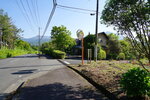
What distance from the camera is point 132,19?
173 inches

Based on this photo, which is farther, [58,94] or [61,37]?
[61,37]

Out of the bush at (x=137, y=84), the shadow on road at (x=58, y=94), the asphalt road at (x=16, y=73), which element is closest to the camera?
the bush at (x=137, y=84)

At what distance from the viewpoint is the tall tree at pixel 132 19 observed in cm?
413

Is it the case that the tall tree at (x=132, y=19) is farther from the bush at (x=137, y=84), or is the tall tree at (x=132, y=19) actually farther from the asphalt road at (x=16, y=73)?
the asphalt road at (x=16, y=73)

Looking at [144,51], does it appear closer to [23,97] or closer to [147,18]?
[147,18]

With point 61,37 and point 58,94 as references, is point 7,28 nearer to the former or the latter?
point 61,37

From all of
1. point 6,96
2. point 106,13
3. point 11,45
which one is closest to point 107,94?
point 106,13

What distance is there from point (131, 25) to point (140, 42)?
2.41 feet

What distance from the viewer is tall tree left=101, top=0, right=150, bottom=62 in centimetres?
413

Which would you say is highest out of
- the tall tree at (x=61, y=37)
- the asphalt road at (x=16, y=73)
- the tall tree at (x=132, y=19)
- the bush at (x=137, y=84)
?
the tall tree at (x=61, y=37)

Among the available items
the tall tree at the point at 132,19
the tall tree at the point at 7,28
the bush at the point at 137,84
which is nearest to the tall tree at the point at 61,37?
the tall tree at the point at 7,28

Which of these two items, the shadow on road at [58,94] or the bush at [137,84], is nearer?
the bush at [137,84]

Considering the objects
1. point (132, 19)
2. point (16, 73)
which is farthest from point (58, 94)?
point (16, 73)

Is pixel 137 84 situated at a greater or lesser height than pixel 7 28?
lesser
